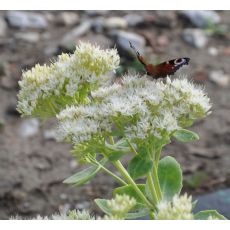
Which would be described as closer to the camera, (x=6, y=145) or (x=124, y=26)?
(x=6, y=145)

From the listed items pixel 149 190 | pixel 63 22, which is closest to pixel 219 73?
→ pixel 63 22

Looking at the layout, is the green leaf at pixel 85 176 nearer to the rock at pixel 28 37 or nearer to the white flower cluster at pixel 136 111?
the white flower cluster at pixel 136 111

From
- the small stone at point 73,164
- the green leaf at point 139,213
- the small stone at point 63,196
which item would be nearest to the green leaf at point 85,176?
the green leaf at point 139,213

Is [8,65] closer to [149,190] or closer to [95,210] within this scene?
[95,210]

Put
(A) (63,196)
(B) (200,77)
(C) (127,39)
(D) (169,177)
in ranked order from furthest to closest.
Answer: (C) (127,39) → (B) (200,77) → (A) (63,196) → (D) (169,177)

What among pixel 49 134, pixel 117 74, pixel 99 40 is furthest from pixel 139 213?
pixel 99 40

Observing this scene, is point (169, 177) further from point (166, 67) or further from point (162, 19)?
point (162, 19)

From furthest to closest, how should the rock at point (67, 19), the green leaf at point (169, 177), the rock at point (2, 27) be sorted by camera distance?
the rock at point (67, 19) → the rock at point (2, 27) → the green leaf at point (169, 177)
